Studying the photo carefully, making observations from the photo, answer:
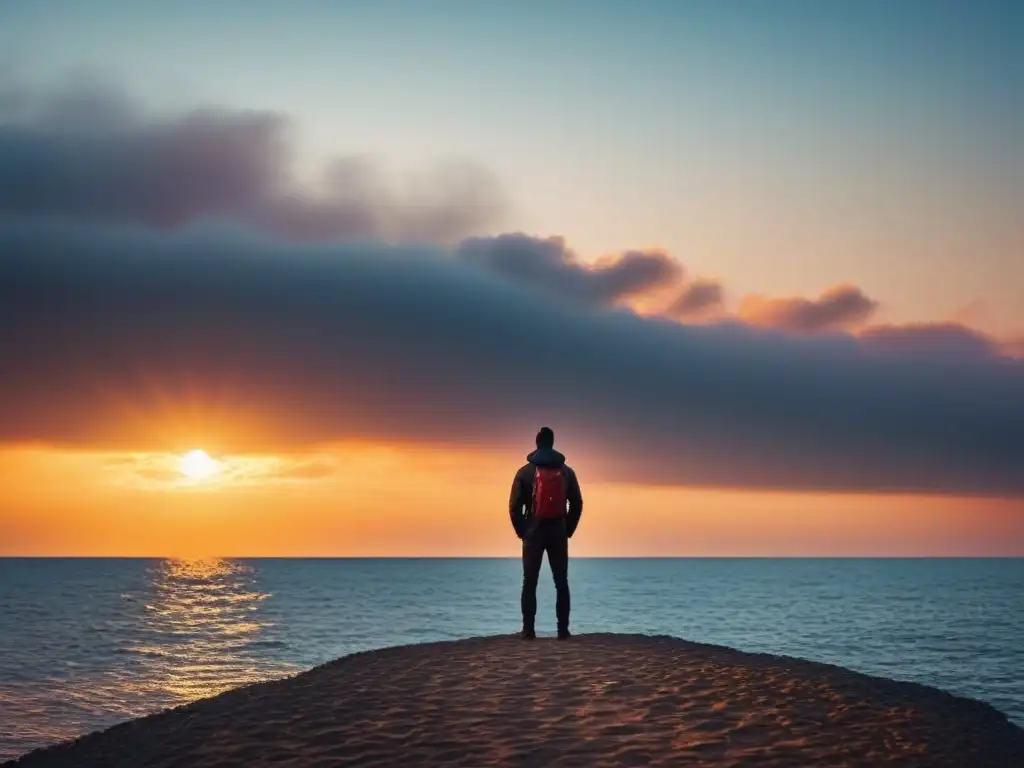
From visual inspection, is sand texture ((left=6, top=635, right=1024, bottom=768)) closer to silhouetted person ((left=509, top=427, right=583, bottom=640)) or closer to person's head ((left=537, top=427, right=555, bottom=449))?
silhouetted person ((left=509, top=427, right=583, bottom=640))

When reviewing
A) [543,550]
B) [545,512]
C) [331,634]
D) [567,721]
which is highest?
[545,512]

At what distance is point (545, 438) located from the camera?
16812mm

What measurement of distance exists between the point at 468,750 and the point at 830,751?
13.0 feet

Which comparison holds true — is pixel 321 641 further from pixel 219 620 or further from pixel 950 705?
pixel 950 705

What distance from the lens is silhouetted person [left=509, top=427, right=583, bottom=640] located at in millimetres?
16547

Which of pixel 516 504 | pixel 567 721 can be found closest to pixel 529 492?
pixel 516 504

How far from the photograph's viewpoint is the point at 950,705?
555 inches

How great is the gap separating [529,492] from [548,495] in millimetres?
416

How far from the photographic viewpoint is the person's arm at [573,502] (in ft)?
55.2

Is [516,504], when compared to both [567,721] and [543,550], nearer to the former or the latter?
[543,550]

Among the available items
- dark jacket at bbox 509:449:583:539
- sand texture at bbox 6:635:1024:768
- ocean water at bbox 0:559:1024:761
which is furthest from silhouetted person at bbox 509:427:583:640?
ocean water at bbox 0:559:1024:761

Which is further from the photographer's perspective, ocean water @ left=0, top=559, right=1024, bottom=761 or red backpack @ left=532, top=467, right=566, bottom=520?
ocean water @ left=0, top=559, right=1024, bottom=761

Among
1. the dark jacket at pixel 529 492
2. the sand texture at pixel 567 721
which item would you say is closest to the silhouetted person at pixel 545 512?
the dark jacket at pixel 529 492

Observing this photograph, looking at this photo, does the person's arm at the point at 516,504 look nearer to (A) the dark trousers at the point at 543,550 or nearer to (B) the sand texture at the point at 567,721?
(A) the dark trousers at the point at 543,550
